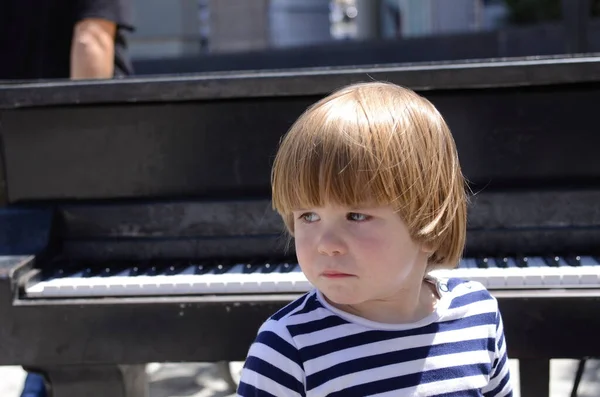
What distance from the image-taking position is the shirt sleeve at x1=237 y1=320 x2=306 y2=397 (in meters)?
1.22

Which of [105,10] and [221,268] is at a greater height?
[105,10]

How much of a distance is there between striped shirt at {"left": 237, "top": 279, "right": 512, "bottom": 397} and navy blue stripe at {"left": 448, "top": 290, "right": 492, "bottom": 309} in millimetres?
24

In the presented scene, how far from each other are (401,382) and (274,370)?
196 millimetres

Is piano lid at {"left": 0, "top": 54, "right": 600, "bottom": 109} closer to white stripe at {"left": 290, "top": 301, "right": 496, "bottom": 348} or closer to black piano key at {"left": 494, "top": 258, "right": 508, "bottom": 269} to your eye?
black piano key at {"left": 494, "top": 258, "right": 508, "bottom": 269}

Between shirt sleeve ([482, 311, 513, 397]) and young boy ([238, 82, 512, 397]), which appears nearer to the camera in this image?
young boy ([238, 82, 512, 397])

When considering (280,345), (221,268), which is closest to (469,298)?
(280,345)

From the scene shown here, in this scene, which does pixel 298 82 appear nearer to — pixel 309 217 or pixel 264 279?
pixel 264 279

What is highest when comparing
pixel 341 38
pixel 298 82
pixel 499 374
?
pixel 341 38

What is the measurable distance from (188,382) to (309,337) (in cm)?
282

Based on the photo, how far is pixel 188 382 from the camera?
392 centimetres

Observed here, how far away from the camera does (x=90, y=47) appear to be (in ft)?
9.09

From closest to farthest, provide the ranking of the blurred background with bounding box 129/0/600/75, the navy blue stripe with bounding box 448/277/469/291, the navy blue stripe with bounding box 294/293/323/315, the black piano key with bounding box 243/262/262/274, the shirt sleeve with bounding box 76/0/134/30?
the navy blue stripe with bounding box 294/293/323/315 < the navy blue stripe with bounding box 448/277/469/291 < the black piano key with bounding box 243/262/262/274 < the shirt sleeve with bounding box 76/0/134/30 < the blurred background with bounding box 129/0/600/75

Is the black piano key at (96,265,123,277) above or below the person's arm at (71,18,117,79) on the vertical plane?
below

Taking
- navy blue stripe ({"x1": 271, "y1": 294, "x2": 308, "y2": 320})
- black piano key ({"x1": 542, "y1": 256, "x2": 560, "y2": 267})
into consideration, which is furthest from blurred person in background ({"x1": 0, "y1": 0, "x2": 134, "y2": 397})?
navy blue stripe ({"x1": 271, "y1": 294, "x2": 308, "y2": 320})
